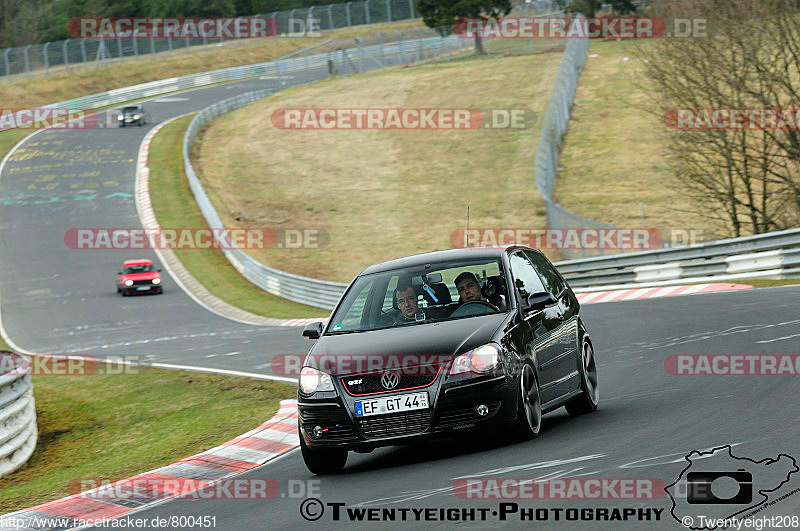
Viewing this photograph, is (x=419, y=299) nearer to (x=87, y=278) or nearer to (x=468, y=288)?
(x=468, y=288)

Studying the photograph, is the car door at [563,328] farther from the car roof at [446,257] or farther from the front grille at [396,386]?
the front grille at [396,386]

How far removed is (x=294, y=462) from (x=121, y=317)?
79.5 ft

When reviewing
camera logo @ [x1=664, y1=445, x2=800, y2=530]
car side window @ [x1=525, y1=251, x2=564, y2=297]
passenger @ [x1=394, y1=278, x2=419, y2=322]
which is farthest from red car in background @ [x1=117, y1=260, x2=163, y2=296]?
camera logo @ [x1=664, y1=445, x2=800, y2=530]

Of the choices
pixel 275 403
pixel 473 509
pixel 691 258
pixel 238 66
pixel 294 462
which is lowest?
pixel 238 66

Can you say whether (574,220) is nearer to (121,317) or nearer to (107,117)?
(121,317)

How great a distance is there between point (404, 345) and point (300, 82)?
243ft

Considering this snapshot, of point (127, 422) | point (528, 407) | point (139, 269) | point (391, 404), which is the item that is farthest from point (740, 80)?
point (391, 404)

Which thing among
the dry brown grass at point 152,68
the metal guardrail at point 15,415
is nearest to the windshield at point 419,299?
the metal guardrail at point 15,415

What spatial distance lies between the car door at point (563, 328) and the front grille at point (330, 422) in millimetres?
1945

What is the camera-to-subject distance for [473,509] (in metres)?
6.71

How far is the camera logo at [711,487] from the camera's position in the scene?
6254 mm

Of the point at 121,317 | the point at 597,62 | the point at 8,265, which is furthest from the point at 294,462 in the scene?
the point at 597,62

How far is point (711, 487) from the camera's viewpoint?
651cm

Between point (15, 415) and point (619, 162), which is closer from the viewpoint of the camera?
point (15, 415)
